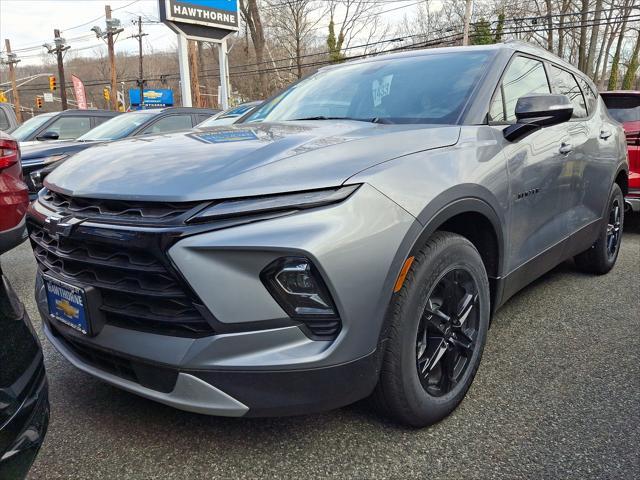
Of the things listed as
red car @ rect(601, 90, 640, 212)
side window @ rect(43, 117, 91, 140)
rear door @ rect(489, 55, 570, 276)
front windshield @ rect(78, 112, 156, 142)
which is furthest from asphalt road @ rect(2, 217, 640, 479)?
side window @ rect(43, 117, 91, 140)

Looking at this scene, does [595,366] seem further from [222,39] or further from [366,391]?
[222,39]

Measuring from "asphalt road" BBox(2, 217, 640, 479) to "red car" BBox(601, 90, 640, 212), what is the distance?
→ 3.31 meters

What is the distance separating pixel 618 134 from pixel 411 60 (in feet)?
7.21

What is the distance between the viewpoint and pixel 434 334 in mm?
2016

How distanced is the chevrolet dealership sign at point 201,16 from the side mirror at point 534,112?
13.2 m

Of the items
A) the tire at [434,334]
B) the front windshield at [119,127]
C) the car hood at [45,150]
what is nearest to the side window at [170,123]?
the front windshield at [119,127]

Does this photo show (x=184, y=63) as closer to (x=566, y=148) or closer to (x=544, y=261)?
(x=566, y=148)

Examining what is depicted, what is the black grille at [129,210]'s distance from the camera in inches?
60.7

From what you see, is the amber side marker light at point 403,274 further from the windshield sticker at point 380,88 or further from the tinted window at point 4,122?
the tinted window at point 4,122

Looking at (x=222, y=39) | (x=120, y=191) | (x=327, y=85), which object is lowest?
(x=120, y=191)

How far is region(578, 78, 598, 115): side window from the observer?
372 centimetres

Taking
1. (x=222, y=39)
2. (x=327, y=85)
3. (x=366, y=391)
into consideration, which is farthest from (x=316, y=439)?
(x=222, y=39)

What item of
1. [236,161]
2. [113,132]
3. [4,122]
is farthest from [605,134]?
[4,122]

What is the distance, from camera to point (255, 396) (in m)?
1.58
